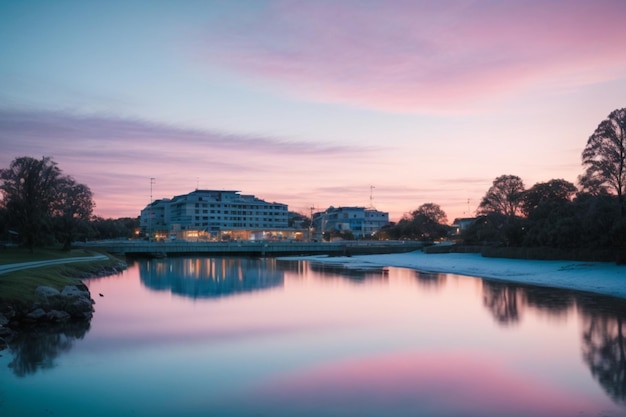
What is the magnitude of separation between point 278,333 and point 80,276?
35539 millimetres

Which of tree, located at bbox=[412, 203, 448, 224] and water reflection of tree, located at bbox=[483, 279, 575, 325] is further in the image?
tree, located at bbox=[412, 203, 448, 224]

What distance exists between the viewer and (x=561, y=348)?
2452cm

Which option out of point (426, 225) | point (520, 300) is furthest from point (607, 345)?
point (426, 225)

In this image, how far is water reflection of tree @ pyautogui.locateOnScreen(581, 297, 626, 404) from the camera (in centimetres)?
1876

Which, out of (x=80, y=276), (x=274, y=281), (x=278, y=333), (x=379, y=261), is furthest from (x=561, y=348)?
(x=379, y=261)

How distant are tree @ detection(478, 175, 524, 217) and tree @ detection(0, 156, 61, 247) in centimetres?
7163

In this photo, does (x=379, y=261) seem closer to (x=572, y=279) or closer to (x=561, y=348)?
(x=572, y=279)

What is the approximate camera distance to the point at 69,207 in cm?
8194

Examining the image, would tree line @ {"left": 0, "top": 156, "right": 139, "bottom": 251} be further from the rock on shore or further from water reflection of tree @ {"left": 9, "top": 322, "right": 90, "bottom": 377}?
water reflection of tree @ {"left": 9, "top": 322, "right": 90, "bottom": 377}

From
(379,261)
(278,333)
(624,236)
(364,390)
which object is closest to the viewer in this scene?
(364,390)

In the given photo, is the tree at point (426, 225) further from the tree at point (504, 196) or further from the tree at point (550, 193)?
the tree at point (550, 193)

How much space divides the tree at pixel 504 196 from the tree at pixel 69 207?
6879 cm

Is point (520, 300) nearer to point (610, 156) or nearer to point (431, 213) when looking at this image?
point (610, 156)

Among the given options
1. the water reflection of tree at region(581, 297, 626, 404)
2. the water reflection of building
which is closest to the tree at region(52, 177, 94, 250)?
the water reflection of building
